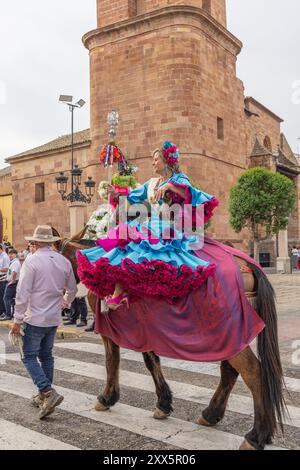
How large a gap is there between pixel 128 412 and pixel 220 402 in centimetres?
102

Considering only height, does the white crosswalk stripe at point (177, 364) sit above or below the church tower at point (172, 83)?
below

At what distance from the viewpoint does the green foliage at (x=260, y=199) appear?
25297 millimetres

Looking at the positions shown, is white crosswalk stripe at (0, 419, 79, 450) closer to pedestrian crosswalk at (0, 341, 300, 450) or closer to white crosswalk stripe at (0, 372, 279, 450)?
pedestrian crosswalk at (0, 341, 300, 450)

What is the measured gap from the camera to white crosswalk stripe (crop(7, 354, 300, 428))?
4902mm

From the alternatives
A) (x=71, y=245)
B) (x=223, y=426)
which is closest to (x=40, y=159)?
(x=71, y=245)

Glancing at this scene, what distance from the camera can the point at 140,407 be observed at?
196 inches

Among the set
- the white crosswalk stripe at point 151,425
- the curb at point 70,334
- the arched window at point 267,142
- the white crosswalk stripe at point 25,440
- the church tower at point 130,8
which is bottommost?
the curb at point 70,334

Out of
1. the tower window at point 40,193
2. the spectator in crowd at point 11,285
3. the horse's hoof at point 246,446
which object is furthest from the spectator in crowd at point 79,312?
the tower window at point 40,193

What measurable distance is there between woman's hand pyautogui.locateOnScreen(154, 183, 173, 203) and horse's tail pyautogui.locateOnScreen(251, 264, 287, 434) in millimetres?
1028

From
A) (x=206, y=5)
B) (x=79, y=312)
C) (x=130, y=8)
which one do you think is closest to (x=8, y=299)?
(x=79, y=312)

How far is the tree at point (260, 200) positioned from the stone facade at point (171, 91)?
1166 millimetres

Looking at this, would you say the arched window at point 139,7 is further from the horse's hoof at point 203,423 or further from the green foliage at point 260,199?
the horse's hoof at point 203,423
